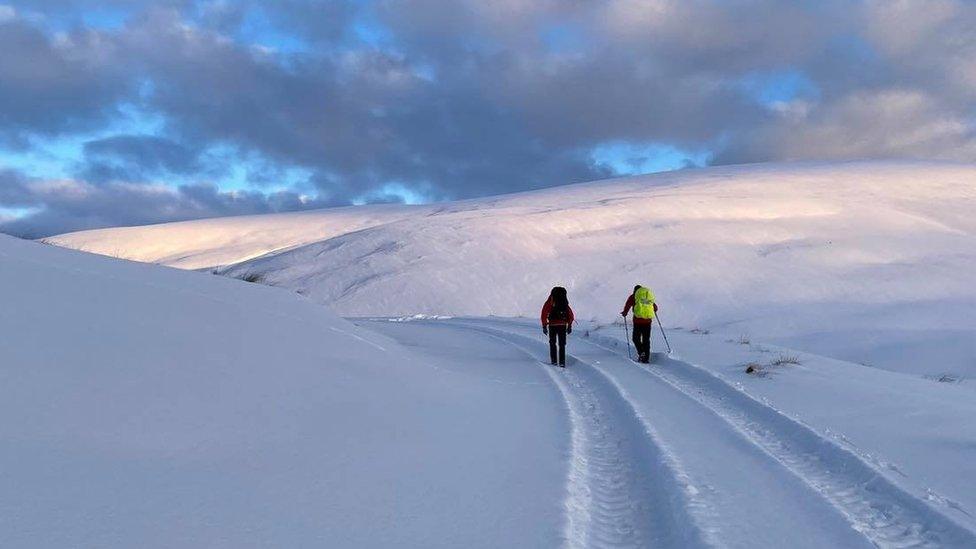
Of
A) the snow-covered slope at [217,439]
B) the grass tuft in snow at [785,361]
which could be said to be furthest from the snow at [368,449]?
the grass tuft in snow at [785,361]

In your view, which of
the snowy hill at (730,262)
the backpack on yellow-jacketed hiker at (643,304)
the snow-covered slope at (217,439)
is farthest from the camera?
the snowy hill at (730,262)

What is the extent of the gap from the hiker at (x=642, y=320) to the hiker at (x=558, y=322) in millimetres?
1135

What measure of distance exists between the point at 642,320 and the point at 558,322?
170 centimetres

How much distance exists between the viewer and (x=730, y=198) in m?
56.2

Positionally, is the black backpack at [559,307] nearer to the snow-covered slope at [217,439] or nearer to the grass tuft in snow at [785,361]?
the grass tuft in snow at [785,361]

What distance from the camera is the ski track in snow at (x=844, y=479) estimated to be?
14.0 ft

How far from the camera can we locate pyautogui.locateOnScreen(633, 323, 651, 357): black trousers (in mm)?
13688

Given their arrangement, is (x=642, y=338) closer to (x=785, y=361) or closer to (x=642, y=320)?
(x=642, y=320)

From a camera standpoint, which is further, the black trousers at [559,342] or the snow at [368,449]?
the black trousers at [559,342]

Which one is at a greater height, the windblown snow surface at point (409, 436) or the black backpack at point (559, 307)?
the black backpack at point (559, 307)

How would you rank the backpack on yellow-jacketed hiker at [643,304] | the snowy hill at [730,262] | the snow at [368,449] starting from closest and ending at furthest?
the snow at [368,449] → the backpack on yellow-jacketed hiker at [643,304] → the snowy hill at [730,262]

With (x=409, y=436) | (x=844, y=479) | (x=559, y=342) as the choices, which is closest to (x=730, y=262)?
(x=559, y=342)

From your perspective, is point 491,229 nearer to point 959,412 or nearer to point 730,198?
point 730,198

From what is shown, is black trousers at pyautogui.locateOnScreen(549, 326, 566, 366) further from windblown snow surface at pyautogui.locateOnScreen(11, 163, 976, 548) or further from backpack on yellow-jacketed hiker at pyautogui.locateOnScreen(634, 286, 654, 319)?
backpack on yellow-jacketed hiker at pyautogui.locateOnScreen(634, 286, 654, 319)
